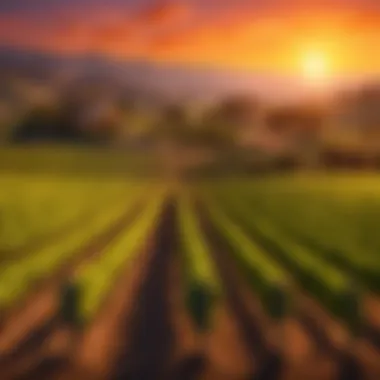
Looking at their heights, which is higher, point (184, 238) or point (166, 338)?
point (184, 238)

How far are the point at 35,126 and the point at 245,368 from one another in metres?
1.00

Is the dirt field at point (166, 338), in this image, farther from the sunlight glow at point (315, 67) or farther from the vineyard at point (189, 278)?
the sunlight glow at point (315, 67)

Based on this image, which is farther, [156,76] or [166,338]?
[156,76]

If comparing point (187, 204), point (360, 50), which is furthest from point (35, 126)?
point (360, 50)

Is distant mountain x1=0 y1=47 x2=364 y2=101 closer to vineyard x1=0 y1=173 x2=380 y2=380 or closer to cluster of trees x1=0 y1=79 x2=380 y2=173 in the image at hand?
cluster of trees x1=0 y1=79 x2=380 y2=173

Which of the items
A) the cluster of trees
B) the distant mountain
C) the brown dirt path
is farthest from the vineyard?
the distant mountain

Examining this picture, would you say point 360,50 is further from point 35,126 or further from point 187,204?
point 35,126

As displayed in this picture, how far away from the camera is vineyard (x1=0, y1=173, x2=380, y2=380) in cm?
199

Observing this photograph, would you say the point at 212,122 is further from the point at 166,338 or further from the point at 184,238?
the point at 166,338

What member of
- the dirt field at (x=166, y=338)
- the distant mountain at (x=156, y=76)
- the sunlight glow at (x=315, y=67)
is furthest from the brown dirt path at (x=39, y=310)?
the sunlight glow at (x=315, y=67)

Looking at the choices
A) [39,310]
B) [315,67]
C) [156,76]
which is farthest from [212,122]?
[39,310]

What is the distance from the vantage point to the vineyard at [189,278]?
1992 mm

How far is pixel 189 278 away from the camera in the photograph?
2.04 meters

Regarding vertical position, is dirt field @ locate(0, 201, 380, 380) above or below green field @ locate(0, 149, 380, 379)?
below
